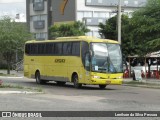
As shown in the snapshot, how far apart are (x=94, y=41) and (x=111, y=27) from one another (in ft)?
96.8

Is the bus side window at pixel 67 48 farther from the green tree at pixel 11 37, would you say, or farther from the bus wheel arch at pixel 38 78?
the green tree at pixel 11 37

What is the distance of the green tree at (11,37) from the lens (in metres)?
53.0

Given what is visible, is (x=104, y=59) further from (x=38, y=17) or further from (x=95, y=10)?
(x=38, y=17)

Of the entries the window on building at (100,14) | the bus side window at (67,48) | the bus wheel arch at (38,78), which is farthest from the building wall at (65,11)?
the bus side window at (67,48)

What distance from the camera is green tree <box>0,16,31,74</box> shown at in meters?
53.0

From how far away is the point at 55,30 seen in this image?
6769 centimetres

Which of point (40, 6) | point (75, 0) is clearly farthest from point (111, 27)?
point (40, 6)

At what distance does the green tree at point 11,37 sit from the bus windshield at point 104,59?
25771 mm

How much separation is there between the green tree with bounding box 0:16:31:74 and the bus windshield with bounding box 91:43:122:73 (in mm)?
25771

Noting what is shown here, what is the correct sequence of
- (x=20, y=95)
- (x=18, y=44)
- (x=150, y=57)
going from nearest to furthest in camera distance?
(x=20, y=95) < (x=150, y=57) < (x=18, y=44)

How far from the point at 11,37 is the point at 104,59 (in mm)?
26490

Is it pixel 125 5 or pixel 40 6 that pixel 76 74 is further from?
pixel 40 6

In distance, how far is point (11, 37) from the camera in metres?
53.2

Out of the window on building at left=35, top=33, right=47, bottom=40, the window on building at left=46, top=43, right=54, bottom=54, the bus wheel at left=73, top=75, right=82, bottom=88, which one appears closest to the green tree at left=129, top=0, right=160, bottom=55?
the window on building at left=46, top=43, right=54, bottom=54
